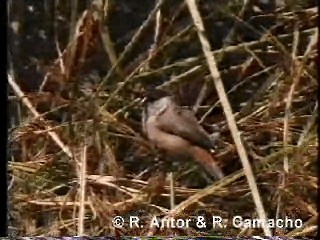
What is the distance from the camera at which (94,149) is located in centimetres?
151

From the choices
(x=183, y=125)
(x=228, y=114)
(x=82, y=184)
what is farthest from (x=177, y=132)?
(x=82, y=184)

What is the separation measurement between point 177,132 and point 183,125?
2 cm

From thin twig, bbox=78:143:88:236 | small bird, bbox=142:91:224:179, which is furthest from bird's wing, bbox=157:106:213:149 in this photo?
thin twig, bbox=78:143:88:236

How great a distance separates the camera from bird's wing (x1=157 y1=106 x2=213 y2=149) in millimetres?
1481

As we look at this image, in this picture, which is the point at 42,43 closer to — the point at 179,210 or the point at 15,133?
the point at 15,133

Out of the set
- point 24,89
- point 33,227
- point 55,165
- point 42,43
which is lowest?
point 33,227

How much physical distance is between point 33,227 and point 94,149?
0.23 meters

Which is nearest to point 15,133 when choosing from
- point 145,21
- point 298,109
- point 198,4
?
point 145,21

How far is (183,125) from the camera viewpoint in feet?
4.88

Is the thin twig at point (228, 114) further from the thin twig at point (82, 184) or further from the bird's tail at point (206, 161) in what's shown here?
the thin twig at point (82, 184)

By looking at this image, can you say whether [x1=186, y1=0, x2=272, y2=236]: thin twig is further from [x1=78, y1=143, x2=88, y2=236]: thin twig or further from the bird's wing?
[x1=78, y1=143, x2=88, y2=236]: thin twig

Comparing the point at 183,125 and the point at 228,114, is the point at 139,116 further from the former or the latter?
the point at 228,114

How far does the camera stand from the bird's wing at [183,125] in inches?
58.3

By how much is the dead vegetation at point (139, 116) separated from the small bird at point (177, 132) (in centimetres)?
2
